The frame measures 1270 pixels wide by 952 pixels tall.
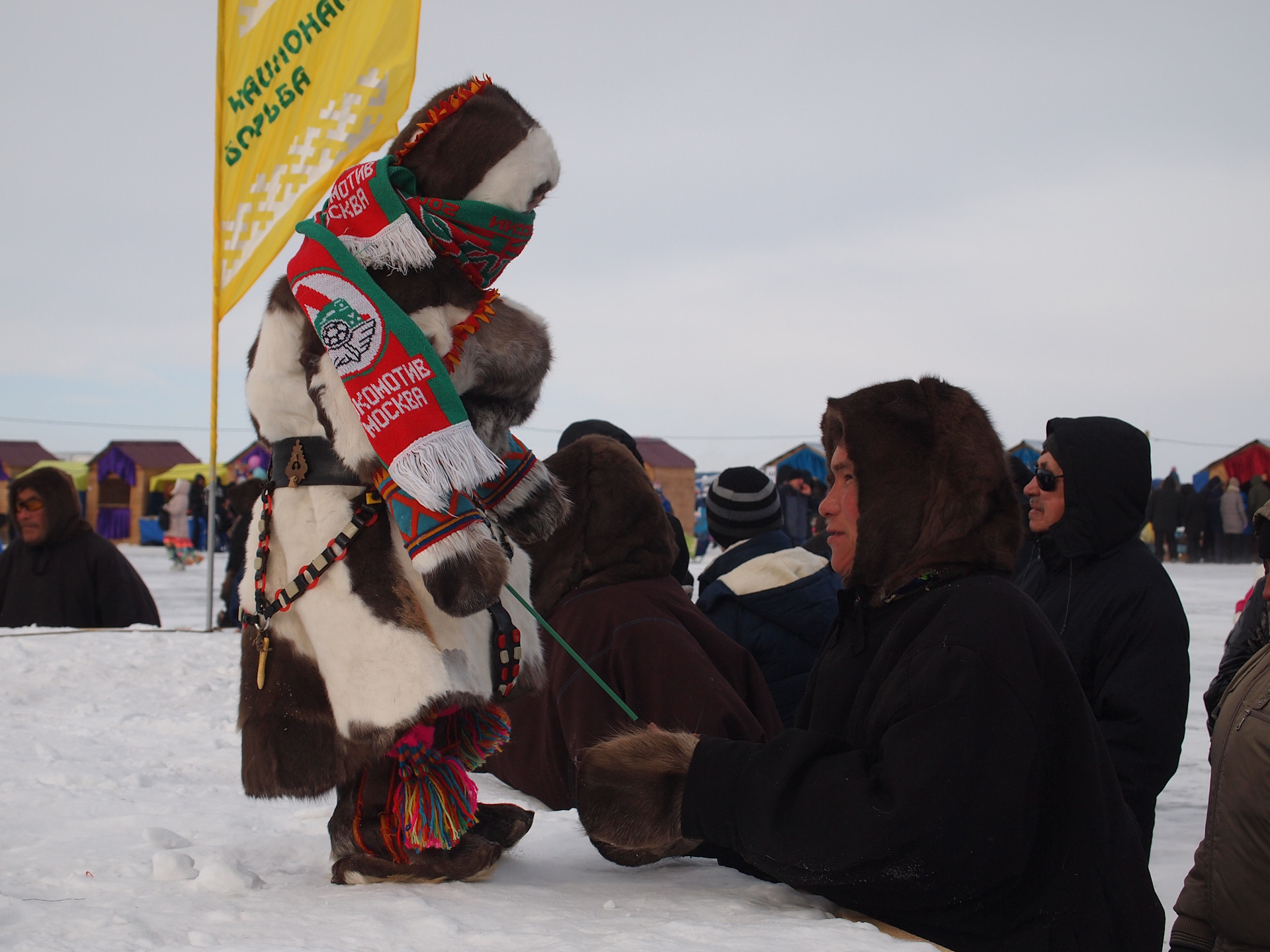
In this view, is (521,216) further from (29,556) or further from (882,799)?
(29,556)

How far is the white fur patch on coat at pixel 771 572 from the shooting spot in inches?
131

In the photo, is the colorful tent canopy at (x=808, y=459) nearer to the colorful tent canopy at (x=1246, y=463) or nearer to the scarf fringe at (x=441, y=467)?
the colorful tent canopy at (x=1246, y=463)

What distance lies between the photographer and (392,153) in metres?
2.12

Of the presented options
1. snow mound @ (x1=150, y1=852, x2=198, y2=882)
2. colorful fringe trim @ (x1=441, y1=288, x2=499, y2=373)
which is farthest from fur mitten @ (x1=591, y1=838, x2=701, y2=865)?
colorful fringe trim @ (x1=441, y1=288, x2=499, y2=373)

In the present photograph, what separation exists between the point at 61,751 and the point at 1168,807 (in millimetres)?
4094

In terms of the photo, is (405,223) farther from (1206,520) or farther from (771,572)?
(1206,520)

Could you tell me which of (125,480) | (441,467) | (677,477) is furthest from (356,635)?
(125,480)

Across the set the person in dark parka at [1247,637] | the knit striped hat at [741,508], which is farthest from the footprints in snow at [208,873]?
the person in dark parka at [1247,637]

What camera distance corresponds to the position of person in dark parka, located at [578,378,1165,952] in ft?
4.63

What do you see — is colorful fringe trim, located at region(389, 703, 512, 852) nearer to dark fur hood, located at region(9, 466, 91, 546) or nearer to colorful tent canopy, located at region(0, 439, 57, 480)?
dark fur hood, located at region(9, 466, 91, 546)

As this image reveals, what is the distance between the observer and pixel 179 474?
19.8m

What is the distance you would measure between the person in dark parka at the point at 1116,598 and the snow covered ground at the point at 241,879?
99cm

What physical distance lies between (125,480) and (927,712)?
896 inches

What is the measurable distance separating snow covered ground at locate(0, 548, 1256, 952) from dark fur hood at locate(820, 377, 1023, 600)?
1.87 feet
